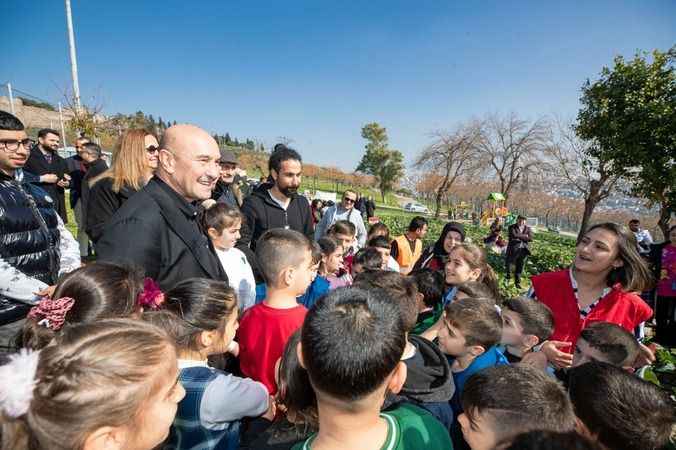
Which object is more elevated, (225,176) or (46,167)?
(225,176)

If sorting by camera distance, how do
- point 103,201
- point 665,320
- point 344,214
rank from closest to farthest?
point 103,201 → point 665,320 → point 344,214

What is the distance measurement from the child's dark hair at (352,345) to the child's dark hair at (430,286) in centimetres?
230

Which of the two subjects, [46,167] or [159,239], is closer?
[159,239]

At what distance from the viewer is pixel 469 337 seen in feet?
7.01

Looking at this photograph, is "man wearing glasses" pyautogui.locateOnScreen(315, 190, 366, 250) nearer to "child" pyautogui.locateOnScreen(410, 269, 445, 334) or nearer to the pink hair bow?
"child" pyautogui.locateOnScreen(410, 269, 445, 334)

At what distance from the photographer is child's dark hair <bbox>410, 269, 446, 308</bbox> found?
3375 millimetres

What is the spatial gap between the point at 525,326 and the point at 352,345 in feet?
6.83

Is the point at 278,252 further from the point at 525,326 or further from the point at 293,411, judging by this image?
the point at 525,326

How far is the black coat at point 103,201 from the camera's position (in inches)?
120

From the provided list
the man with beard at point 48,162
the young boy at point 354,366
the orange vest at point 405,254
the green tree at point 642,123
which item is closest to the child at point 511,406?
the young boy at point 354,366

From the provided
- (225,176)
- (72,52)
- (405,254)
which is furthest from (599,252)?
(72,52)

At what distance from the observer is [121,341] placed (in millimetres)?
1187

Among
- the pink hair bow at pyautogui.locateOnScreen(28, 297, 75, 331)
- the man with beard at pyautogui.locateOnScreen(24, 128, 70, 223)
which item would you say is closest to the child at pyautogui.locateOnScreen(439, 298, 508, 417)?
the pink hair bow at pyautogui.locateOnScreen(28, 297, 75, 331)

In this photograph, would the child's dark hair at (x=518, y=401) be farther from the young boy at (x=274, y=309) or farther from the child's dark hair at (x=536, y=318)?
the child's dark hair at (x=536, y=318)
